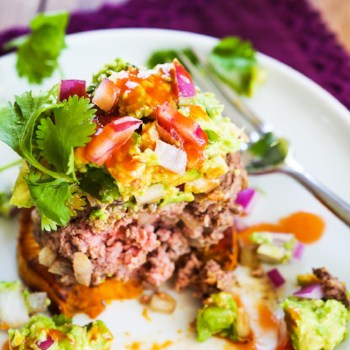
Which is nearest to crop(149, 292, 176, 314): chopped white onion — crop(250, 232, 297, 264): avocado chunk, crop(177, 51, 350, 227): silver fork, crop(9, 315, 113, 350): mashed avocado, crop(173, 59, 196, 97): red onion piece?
crop(9, 315, 113, 350): mashed avocado

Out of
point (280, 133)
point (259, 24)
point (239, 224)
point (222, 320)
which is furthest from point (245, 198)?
point (259, 24)

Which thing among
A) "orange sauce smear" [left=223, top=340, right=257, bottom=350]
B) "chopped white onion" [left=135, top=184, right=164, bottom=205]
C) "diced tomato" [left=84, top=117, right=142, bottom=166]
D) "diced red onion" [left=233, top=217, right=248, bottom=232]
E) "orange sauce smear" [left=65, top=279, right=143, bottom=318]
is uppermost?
"diced tomato" [left=84, top=117, right=142, bottom=166]

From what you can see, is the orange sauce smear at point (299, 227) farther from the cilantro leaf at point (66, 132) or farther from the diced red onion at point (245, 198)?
the cilantro leaf at point (66, 132)

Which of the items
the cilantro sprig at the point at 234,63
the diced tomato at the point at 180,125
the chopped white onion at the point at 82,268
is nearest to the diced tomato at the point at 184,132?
the diced tomato at the point at 180,125

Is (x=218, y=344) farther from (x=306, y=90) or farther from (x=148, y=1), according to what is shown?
(x=148, y=1)

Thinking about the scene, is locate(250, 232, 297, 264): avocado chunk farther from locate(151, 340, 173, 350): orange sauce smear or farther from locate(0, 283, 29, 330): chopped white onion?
locate(0, 283, 29, 330): chopped white onion

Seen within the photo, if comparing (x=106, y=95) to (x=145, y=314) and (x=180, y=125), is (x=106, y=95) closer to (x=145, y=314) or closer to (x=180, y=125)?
(x=180, y=125)

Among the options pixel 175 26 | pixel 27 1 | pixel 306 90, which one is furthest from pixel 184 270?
pixel 27 1
